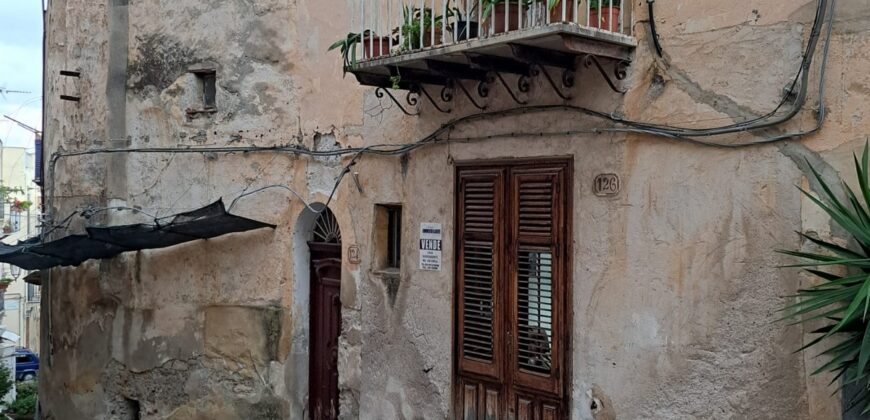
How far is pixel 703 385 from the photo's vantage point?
15.3ft

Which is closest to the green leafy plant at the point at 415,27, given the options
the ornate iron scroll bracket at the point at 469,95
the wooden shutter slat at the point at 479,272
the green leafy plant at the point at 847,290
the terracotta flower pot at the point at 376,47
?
the terracotta flower pot at the point at 376,47

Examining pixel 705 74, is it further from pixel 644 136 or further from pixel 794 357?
pixel 794 357

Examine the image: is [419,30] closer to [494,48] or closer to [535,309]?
[494,48]

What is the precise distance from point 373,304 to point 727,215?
3337mm

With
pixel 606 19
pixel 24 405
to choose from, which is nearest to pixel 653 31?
pixel 606 19

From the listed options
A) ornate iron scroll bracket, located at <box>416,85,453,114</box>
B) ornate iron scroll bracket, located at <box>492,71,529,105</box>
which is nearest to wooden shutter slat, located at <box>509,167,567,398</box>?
ornate iron scroll bracket, located at <box>492,71,529,105</box>

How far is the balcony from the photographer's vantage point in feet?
15.7

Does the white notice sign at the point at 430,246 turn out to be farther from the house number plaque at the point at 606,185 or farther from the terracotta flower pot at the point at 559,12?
the terracotta flower pot at the point at 559,12

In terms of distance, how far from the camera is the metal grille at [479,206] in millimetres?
5879

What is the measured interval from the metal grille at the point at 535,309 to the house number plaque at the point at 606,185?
1.92 ft

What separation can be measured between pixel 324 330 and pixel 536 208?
3.01 m

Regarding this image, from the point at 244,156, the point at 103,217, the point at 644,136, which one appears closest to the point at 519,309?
the point at 644,136

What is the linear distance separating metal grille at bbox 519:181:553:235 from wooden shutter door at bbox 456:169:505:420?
0.20 metres

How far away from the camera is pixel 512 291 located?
570 cm
